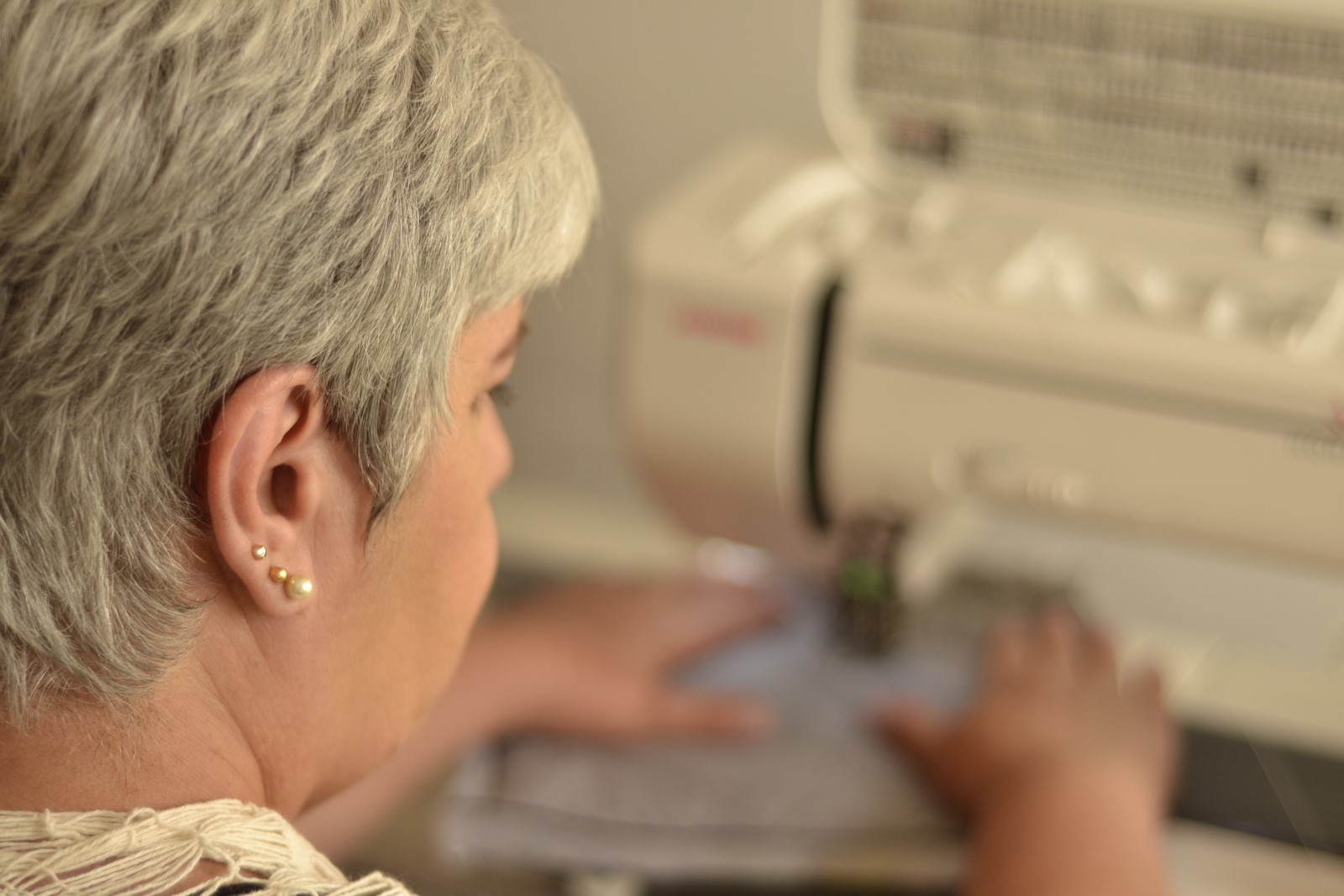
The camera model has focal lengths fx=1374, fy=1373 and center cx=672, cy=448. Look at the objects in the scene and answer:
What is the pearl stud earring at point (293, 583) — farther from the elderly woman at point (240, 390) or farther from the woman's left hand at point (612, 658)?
the woman's left hand at point (612, 658)

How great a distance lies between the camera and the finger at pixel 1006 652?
1049 millimetres

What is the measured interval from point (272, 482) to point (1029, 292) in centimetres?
50

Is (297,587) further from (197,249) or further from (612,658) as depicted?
(612,658)

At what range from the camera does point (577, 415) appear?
171 cm

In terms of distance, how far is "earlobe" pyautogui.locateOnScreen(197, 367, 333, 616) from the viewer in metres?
0.49

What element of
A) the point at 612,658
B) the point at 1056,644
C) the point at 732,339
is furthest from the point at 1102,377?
the point at 612,658

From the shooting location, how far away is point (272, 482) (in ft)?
1.71

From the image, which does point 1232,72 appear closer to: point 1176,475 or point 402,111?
point 1176,475

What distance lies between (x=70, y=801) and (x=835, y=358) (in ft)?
1.66

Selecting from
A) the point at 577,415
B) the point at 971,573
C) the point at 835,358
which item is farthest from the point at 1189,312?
the point at 577,415

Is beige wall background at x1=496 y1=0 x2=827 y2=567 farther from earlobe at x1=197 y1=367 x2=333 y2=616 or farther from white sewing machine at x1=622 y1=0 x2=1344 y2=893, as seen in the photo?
earlobe at x1=197 y1=367 x2=333 y2=616

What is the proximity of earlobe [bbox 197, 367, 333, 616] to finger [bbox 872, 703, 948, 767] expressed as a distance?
561 millimetres

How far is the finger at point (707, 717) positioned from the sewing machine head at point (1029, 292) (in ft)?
0.43

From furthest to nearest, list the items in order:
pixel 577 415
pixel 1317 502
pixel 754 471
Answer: pixel 577 415 < pixel 754 471 < pixel 1317 502
